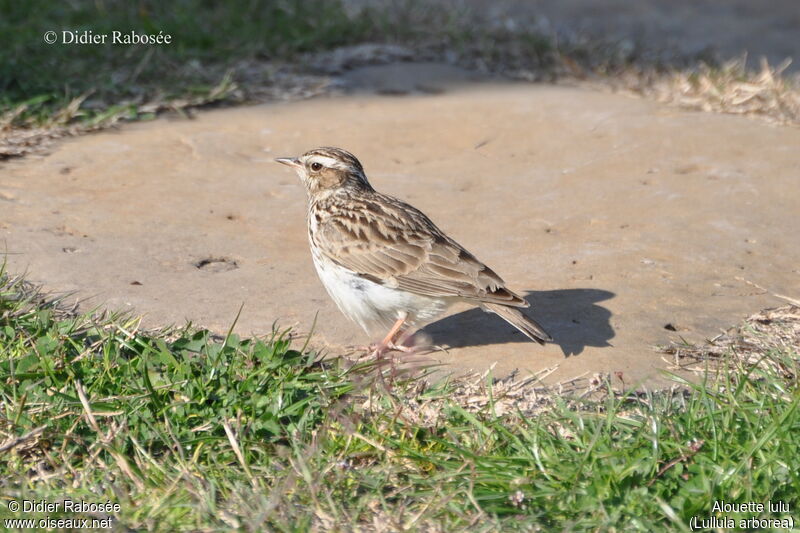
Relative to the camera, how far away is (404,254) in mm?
5363

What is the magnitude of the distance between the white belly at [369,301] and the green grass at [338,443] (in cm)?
51

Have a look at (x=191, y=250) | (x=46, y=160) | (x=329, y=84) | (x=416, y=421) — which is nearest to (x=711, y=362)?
(x=416, y=421)

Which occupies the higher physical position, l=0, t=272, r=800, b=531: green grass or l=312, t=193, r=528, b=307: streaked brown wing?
l=312, t=193, r=528, b=307: streaked brown wing

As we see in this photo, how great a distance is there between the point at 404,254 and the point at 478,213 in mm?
1522

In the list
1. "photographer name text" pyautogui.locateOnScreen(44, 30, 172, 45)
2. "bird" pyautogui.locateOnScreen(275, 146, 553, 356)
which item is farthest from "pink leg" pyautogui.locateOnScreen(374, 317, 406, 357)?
"photographer name text" pyautogui.locateOnScreen(44, 30, 172, 45)

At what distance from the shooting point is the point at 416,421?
4.34m

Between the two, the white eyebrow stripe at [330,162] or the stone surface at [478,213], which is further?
the white eyebrow stripe at [330,162]

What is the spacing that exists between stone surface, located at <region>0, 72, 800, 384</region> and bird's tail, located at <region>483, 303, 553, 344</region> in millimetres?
158

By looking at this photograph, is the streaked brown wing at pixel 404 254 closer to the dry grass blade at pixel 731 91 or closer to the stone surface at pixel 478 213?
the stone surface at pixel 478 213

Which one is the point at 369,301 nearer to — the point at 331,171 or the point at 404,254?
the point at 404,254

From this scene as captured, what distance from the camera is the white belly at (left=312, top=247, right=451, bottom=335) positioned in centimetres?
525

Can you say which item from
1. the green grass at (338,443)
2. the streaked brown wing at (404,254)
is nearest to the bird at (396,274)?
the streaked brown wing at (404,254)

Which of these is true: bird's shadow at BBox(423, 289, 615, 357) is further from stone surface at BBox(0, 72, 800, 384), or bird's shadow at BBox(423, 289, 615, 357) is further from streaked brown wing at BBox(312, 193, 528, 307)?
streaked brown wing at BBox(312, 193, 528, 307)

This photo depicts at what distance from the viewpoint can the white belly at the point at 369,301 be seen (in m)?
5.25
